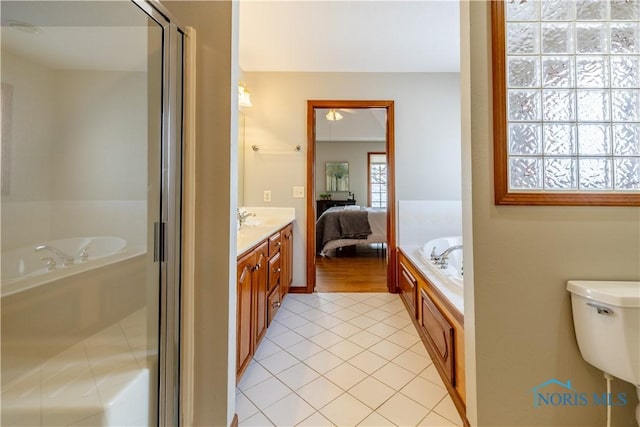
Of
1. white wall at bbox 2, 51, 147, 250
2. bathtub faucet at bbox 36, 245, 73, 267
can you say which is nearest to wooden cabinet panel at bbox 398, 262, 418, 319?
white wall at bbox 2, 51, 147, 250

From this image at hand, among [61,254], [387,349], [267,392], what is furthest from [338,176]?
[61,254]

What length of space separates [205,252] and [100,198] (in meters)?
0.42

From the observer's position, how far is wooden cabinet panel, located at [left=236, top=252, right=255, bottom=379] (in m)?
1.39

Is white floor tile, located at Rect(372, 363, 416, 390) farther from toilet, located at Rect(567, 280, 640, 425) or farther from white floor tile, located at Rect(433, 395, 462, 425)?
toilet, located at Rect(567, 280, 640, 425)

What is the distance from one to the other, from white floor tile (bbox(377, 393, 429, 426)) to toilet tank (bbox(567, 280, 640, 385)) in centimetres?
74

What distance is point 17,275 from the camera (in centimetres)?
75

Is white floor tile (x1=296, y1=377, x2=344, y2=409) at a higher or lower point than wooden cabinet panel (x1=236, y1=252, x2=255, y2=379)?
lower

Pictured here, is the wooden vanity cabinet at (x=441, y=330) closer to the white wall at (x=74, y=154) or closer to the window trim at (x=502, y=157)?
the window trim at (x=502, y=157)

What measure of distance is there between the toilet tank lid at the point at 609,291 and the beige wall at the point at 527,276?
0.04 metres

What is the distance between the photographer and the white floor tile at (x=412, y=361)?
1663mm

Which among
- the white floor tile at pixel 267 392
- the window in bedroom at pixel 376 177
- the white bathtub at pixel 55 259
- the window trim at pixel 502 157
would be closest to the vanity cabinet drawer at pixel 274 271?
the white floor tile at pixel 267 392

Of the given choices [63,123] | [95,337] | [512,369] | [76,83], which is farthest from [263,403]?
[76,83]

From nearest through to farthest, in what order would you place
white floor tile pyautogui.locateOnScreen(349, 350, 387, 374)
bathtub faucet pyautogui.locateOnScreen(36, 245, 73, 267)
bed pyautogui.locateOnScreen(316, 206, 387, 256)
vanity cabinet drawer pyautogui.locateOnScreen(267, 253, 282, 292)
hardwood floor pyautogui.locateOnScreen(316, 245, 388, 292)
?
bathtub faucet pyautogui.locateOnScreen(36, 245, 73, 267) → white floor tile pyautogui.locateOnScreen(349, 350, 387, 374) → vanity cabinet drawer pyautogui.locateOnScreen(267, 253, 282, 292) → hardwood floor pyautogui.locateOnScreen(316, 245, 388, 292) → bed pyautogui.locateOnScreen(316, 206, 387, 256)

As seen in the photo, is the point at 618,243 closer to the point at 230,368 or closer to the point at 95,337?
the point at 230,368
